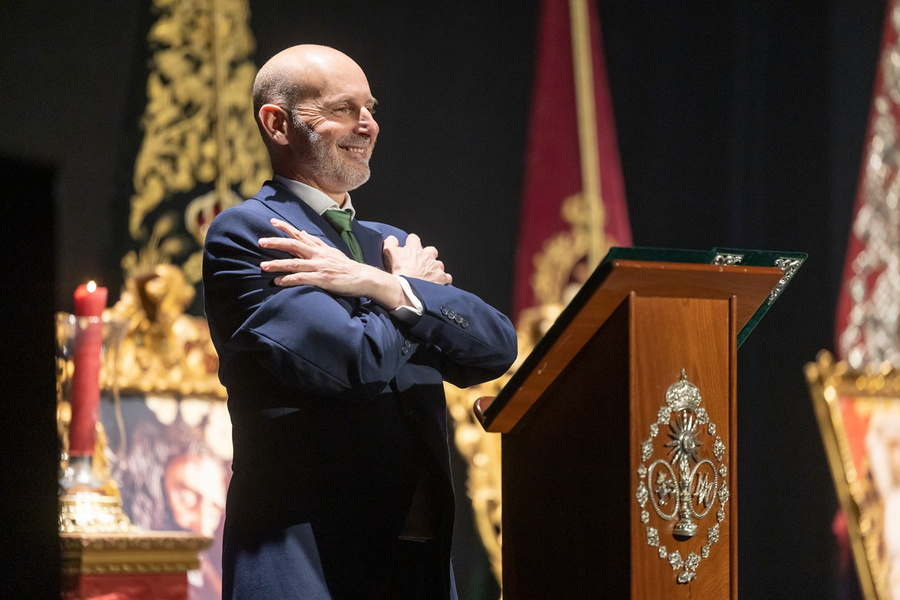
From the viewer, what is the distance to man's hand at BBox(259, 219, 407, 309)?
1.67 metres

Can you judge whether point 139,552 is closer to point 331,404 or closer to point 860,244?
point 331,404

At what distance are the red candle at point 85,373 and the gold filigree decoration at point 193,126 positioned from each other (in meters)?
0.43

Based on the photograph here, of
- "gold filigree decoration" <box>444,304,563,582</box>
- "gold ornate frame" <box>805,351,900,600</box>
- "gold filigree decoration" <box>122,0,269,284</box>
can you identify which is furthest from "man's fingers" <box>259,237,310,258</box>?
"gold ornate frame" <box>805,351,900,600</box>

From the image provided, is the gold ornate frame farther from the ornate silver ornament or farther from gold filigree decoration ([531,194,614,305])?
the ornate silver ornament

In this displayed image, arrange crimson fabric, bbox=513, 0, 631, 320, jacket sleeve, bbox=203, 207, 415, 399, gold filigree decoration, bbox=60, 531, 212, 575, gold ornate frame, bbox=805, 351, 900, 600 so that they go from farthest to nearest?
gold ornate frame, bbox=805, 351, 900, 600 < crimson fabric, bbox=513, 0, 631, 320 < gold filigree decoration, bbox=60, 531, 212, 575 < jacket sleeve, bbox=203, 207, 415, 399

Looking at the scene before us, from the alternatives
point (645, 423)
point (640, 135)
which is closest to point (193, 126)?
point (640, 135)

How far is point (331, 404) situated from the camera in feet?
5.51

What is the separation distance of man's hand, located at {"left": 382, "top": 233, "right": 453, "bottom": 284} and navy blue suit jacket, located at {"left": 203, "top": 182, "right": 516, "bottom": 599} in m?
0.08

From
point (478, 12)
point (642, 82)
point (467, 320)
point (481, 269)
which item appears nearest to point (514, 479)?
point (467, 320)

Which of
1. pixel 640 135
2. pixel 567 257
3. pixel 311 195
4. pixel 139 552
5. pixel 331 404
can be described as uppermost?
pixel 640 135

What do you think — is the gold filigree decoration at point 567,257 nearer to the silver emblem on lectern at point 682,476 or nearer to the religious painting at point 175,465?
the religious painting at point 175,465

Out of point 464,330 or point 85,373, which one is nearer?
point 464,330

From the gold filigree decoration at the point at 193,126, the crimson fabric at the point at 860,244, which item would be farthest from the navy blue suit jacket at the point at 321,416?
the crimson fabric at the point at 860,244

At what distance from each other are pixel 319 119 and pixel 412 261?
0.84 feet
